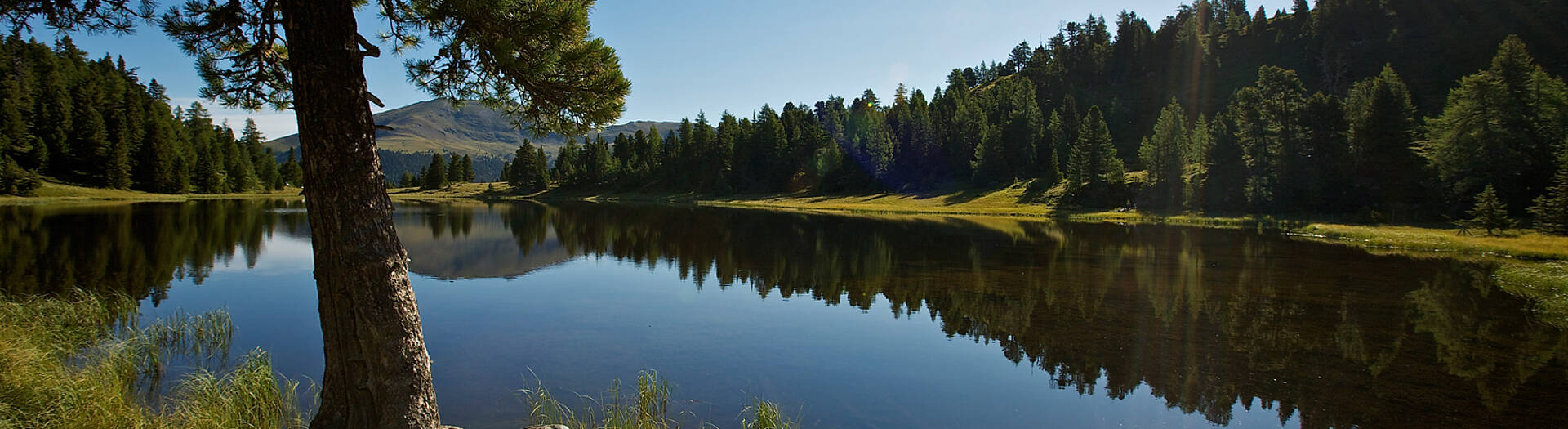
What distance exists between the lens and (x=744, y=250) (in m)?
33.6

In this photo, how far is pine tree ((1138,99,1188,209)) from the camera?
230 ft

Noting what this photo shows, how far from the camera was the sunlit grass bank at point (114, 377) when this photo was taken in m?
6.68

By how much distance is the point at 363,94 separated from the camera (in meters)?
5.44

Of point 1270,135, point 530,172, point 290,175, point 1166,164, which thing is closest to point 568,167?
point 530,172

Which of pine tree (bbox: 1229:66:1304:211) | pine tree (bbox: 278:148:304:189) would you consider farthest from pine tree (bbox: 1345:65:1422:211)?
pine tree (bbox: 278:148:304:189)

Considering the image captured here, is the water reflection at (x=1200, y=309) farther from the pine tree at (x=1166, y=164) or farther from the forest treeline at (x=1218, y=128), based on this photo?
the pine tree at (x=1166, y=164)

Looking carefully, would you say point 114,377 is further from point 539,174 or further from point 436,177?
point 436,177

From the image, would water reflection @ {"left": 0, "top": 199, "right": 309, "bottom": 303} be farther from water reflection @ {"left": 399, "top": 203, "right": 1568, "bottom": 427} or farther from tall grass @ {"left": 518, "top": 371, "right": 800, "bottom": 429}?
tall grass @ {"left": 518, "top": 371, "right": 800, "bottom": 429}

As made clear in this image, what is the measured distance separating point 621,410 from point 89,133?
331 ft

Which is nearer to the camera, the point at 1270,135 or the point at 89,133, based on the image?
the point at 1270,135

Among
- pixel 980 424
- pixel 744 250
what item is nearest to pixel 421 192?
pixel 744 250

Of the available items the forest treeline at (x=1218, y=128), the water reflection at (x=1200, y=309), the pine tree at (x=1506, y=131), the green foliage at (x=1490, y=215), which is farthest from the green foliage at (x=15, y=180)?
the pine tree at (x=1506, y=131)

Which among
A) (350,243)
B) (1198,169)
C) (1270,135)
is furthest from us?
(1198,169)

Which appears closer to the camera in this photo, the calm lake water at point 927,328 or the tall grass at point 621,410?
the tall grass at point 621,410
